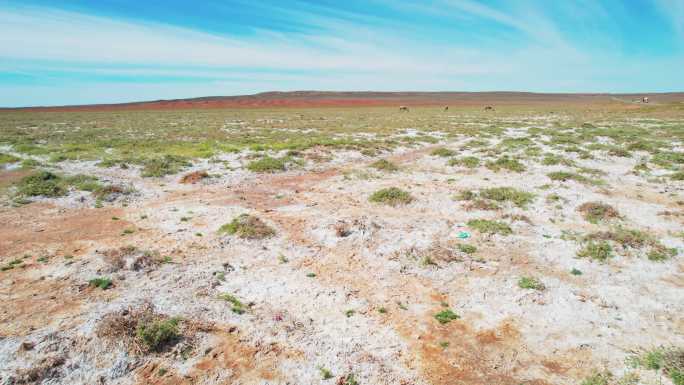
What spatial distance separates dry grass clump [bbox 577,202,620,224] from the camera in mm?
12141

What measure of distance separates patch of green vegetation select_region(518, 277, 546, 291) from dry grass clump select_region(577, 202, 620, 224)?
17.0ft

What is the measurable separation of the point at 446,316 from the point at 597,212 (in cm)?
841

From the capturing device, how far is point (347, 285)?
841cm

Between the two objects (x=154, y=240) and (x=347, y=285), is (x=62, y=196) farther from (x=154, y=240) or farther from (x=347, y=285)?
(x=347, y=285)

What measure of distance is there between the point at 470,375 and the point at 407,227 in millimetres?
6048

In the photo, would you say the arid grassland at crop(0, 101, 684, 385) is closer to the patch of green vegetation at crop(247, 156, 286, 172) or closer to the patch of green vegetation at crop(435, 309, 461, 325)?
the patch of green vegetation at crop(435, 309, 461, 325)

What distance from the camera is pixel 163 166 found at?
19422 millimetres

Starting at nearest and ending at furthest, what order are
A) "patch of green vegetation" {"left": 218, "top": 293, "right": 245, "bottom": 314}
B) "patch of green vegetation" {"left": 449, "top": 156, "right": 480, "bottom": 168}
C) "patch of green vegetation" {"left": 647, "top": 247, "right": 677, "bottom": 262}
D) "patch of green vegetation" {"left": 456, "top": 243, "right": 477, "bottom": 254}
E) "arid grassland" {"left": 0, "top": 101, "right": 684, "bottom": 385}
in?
"arid grassland" {"left": 0, "top": 101, "right": 684, "bottom": 385}, "patch of green vegetation" {"left": 218, "top": 293, "right": 245, "bottom": 314}, "patch of green vegetation" {"left": 647, "top": 247, "right": 677, "bottom": 262}, "patch of green vegetation" {"left": 456, "top": 243, "right": 477, "bottom": 254}, "patch of green vegetation" {"left": 449, "top": 156, "right": 480, "bottom": 168}

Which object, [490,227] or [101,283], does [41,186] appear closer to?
[101,283]

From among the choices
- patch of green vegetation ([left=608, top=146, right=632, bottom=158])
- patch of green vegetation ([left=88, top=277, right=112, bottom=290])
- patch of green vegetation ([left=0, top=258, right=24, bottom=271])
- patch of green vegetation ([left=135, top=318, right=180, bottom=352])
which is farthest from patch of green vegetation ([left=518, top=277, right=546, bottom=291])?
patch of green vegetation ([left=608, top=146, right=632, bottom=158])

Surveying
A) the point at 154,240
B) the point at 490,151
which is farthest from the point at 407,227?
the point at 490,151

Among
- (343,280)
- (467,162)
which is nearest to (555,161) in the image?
(467,162)

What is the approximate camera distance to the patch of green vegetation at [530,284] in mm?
8126

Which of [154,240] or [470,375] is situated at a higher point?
[154,240]
